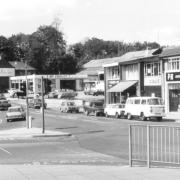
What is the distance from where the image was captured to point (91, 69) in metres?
138

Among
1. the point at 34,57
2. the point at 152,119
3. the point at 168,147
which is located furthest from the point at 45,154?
the point at 34,57

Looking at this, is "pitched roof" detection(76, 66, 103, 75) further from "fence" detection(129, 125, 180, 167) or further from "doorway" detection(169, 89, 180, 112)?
"fence" detection(129, 125, 180, 167)

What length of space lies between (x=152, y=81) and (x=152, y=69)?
1.60 m

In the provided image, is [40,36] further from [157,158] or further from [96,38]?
[157,158]

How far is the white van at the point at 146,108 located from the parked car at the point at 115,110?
2381mm

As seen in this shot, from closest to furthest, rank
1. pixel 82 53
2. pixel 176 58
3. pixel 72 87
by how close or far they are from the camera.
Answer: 1. pixel 176 58
2. pixel 72 87
3. pixel 82 53

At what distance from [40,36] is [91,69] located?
1871 cm

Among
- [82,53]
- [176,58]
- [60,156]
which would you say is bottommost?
[60,156]

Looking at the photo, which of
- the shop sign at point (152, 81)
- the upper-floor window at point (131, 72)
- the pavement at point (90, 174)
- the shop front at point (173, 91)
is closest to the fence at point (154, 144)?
the pavement at point (90, 174)

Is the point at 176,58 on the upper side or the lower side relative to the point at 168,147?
upper

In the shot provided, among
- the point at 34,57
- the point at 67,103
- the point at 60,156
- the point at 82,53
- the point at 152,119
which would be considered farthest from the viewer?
the point at 82,53

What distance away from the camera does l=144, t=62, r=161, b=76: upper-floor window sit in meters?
62.6

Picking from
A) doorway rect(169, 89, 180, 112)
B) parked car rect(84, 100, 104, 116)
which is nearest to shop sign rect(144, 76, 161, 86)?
doorway rect(169, 89, 180, 112)

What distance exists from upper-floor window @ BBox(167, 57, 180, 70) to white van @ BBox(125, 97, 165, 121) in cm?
1059
